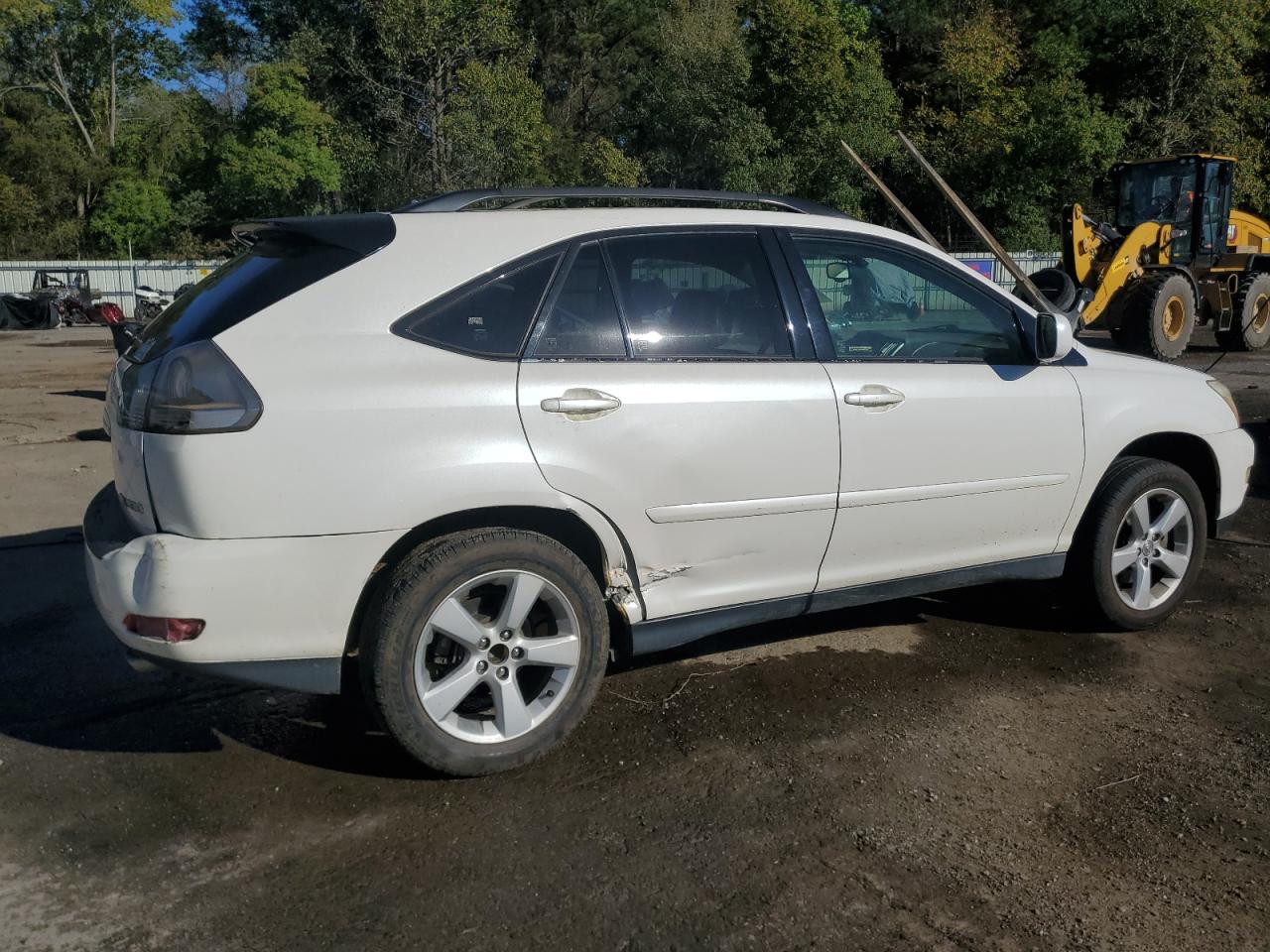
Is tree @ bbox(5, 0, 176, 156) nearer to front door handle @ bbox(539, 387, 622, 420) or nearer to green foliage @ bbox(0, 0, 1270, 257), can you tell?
green foliage @ bbox(0, 0, 1270, 257)

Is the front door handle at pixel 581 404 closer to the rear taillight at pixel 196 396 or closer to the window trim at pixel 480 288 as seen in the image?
the window trim at pixel 480 288

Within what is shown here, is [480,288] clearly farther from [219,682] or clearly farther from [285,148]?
[285,148]

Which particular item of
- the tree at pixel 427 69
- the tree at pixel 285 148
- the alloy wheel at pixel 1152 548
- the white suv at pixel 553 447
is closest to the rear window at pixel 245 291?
the white suv at pixel 553 447

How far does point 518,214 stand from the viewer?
370 centimetres

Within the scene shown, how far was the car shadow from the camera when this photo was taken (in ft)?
12.5

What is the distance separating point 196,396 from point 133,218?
4666 cm

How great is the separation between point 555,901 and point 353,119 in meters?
40.2

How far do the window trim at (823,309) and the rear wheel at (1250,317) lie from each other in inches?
646

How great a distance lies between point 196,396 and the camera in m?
3.15

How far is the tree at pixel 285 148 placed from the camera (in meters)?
37.8

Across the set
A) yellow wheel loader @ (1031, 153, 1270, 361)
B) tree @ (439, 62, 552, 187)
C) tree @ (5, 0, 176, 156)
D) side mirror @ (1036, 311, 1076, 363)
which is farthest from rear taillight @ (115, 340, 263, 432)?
tree @ (5, 0, 176, 156)

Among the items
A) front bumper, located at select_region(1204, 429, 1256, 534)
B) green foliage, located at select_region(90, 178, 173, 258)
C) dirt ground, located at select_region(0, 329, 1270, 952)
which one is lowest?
dirt ground, located at select_region(0, 329, 1270, 952)

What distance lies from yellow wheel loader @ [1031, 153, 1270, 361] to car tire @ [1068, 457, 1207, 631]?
10.8 m

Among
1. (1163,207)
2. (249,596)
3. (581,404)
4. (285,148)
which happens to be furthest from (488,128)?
(249,596)
